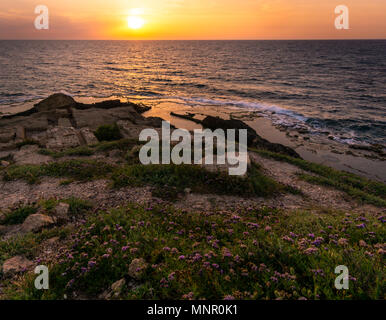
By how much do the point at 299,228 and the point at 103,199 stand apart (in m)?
7.53

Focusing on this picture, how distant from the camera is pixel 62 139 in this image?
21875 millimetres

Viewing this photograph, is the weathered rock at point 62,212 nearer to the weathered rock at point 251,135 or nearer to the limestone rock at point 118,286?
the limestone rock at point 118,286

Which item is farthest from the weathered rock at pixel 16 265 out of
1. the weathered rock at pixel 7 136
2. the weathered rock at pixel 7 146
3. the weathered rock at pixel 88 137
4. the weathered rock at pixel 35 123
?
the weathered rock at pixel 35 123

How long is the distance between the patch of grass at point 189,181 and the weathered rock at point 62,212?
260 cm

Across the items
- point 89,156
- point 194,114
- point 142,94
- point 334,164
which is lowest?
point 334,164

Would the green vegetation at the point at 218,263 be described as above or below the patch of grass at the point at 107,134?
below

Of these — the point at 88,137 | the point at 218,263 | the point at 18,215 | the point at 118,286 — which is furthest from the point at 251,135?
the point at 118,286

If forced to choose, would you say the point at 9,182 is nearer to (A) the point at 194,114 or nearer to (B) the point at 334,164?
(B) the point at 334,164

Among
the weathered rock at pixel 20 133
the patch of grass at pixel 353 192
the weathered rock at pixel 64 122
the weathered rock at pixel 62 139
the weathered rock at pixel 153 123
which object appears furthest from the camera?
the weathered rock at pixel 153 123

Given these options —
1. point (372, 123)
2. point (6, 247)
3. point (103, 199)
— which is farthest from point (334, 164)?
point (6, 247)

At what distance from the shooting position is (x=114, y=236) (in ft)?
20.4

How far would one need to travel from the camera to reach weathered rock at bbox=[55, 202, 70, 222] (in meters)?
8.49

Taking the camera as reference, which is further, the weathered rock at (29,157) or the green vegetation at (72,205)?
the weathered rock at (29,157)

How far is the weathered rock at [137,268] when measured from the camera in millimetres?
4961
